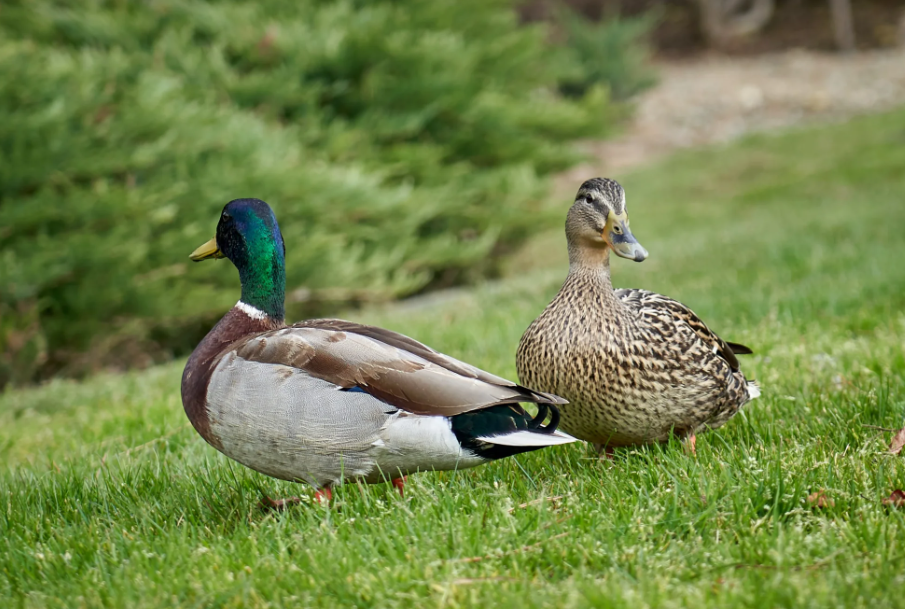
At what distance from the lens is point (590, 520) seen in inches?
104

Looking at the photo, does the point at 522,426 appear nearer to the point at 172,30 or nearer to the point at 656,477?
the point at 656,477

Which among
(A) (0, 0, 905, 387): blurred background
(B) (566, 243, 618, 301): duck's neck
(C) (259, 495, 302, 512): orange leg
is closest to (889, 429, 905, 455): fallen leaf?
(B) (566, 243, 618, 301): duck's neck

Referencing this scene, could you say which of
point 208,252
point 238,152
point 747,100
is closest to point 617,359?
point 208,252

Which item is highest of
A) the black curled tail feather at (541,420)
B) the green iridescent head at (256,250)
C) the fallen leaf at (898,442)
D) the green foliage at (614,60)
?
the green foliage at (614,60)

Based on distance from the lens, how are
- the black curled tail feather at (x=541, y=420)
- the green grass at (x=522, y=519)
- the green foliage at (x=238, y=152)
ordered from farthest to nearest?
1. the green foliage at (x=238, y=152)
2. the black curled tail feather at (x=541, y=420)
3. the green grass at (x=522, y=519)

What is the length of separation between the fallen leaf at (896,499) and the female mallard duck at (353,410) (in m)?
0.93

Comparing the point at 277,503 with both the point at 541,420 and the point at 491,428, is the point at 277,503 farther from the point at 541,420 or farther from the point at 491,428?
the point at 541,420

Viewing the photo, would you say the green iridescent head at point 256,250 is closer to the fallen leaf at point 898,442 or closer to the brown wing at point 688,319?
the brown wing at point 688,319

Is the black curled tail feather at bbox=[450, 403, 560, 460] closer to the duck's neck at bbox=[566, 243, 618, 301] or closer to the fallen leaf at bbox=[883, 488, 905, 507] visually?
the duck's neck at bbox=[566, 243, 618, 301]

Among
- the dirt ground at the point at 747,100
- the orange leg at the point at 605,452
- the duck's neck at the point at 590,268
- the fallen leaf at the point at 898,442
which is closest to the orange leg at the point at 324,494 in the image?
the orange leg at the point at 605,452

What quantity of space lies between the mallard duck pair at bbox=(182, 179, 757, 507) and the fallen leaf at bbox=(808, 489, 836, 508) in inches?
27.8

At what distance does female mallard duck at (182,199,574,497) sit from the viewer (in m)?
2.95

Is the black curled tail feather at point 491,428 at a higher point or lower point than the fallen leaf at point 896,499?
higher

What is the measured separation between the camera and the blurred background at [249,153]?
738cm
